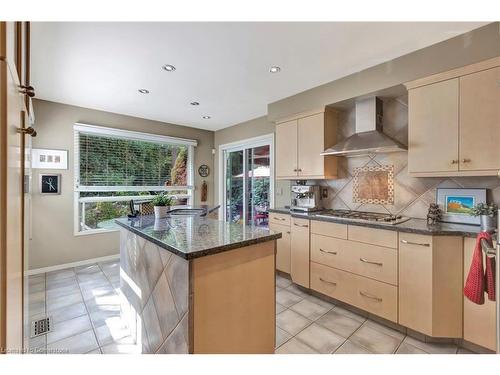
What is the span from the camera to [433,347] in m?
1.83

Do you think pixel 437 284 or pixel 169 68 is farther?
pixel 169 68

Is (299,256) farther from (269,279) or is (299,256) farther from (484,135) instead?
(484,135)

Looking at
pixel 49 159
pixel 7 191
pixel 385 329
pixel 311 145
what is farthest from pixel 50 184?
pixel 385 329

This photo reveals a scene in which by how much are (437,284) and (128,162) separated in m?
4.56

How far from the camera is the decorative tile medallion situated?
8.55 ft

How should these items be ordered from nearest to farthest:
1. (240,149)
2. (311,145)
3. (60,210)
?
1. (311,145)
2. (60,210)
3. (240,149)

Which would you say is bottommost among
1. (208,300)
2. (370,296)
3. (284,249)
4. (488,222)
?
(370,296)

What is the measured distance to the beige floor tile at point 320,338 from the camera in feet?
5.95

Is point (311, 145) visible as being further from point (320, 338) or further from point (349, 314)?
point (320, 338)

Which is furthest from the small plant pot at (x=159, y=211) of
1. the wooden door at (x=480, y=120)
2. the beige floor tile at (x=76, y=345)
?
the wooden door at (x=480, y=120)

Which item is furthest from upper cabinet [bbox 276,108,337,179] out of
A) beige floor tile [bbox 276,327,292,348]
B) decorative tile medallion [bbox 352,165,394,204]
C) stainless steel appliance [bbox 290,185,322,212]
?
beige floor tile [bbox 276,327,292,348]

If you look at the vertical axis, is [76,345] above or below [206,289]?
below

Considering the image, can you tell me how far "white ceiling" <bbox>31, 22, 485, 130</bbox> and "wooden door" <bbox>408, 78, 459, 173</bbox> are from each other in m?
0.42

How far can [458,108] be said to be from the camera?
1911 mm
